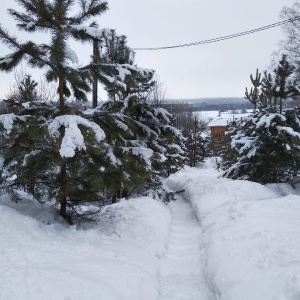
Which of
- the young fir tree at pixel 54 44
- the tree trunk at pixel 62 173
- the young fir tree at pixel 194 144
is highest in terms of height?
the young fir tree at pixel 54 44

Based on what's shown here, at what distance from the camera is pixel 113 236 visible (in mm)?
5504

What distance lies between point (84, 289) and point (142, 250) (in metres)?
2.04

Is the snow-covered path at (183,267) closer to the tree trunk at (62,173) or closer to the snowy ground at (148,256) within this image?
the snowy ground at (148,256)

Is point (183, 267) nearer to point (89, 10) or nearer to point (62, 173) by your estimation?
point (62, 173)

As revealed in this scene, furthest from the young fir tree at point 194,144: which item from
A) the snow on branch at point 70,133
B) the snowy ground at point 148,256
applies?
the snow on branch at point 70,133

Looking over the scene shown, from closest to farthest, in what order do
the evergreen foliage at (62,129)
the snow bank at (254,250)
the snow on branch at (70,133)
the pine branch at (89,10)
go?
the snow bank at (254,250)
the snow on branch at (70,133)
the evergreen foliage at (62,129)
the pine branch at (89,10)

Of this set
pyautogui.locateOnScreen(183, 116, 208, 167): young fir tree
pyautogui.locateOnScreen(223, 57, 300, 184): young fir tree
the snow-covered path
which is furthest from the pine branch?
pyautogui.locateOnScreen(183, 116, 208, 167): young fir tree

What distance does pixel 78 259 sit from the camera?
4172mm

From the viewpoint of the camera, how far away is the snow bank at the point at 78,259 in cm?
317

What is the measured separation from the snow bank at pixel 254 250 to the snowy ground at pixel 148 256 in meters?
0.01

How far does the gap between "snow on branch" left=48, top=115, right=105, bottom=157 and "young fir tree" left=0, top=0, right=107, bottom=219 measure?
0.52 ft

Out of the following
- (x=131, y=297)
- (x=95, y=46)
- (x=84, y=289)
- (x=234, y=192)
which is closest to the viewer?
(x=84, y=289)

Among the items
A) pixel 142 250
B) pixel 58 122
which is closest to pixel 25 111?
pixel 58 122

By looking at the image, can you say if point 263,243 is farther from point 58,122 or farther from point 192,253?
point 58,122
